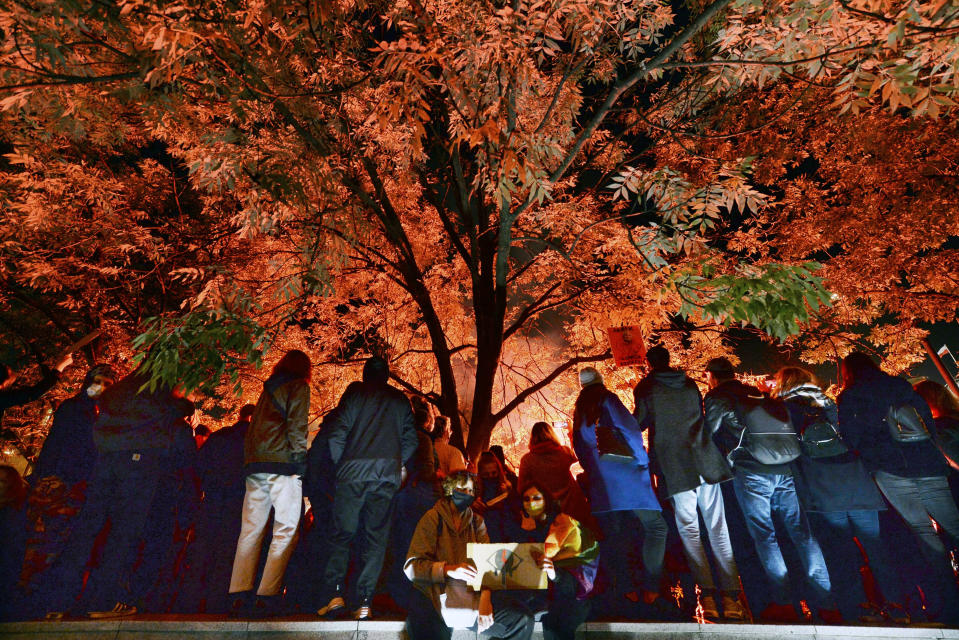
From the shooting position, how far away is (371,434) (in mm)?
4508

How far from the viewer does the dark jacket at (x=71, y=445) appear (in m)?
4.55

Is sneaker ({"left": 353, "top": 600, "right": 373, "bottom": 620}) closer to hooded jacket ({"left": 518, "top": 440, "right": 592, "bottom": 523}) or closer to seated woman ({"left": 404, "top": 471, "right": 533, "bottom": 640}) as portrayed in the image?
seated woman ({"left": 404, "top": 471, "right": 533, "bottom": 640})

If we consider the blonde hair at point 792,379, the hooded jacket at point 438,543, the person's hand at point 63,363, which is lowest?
the hooded jacket at point 438,543

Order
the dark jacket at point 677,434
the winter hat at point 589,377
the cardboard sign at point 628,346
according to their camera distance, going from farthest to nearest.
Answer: the cardboard sign at point 628,346
the winter hat at point 589,377
the dark jacket at point 677,434

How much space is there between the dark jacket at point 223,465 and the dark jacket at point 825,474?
5.03m

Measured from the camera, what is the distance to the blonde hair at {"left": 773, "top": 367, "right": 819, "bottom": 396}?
4.61m

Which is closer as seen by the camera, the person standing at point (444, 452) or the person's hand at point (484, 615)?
the person's hand at point (484, 615)

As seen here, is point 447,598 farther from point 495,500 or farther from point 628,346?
point 628,346

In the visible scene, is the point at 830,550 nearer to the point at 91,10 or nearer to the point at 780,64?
the point at 780,64

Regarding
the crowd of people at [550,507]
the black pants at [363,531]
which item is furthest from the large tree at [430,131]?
the black pants at [363,531]

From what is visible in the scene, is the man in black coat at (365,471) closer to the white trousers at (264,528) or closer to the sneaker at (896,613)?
the white trousers at (264,528)

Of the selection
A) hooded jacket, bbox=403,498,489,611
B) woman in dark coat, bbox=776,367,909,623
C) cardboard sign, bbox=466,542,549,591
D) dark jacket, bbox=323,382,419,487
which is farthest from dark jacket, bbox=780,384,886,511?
dark jacket, bbox=323,382,419,487

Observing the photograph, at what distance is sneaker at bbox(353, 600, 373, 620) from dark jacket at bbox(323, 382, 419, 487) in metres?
0.94

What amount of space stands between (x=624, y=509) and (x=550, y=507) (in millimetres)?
724
